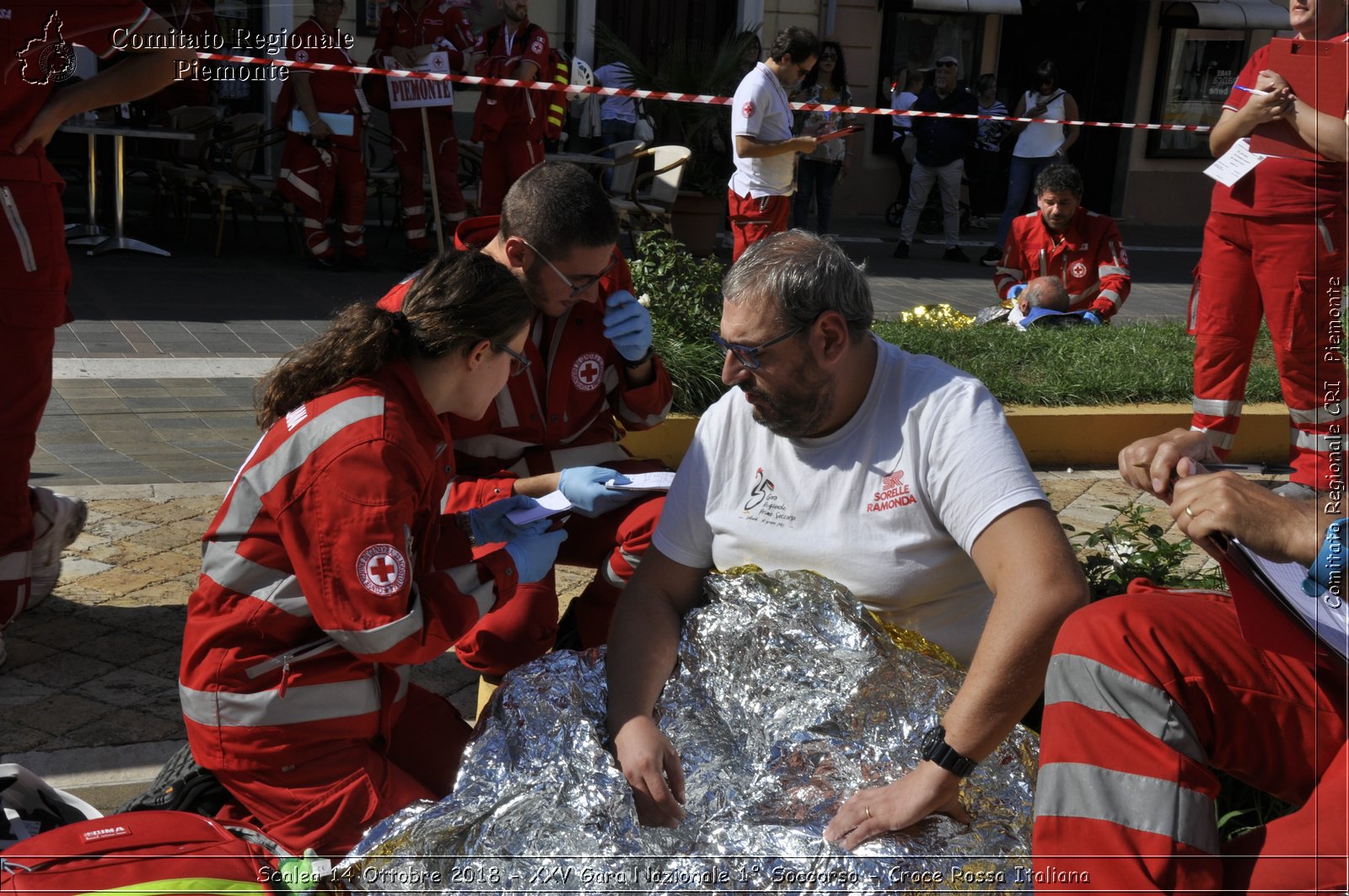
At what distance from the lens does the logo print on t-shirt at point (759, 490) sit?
2656 mm

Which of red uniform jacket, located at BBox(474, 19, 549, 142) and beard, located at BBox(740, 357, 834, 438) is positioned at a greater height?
red uniform jacket, located at BBox(474, 19, 549, 142)

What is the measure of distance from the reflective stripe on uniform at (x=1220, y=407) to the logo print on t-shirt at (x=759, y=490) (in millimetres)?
3373

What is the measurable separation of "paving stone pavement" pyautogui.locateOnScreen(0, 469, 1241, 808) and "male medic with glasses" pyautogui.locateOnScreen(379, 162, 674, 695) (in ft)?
1.40

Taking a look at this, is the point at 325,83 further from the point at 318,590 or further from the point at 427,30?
the point at 318,590

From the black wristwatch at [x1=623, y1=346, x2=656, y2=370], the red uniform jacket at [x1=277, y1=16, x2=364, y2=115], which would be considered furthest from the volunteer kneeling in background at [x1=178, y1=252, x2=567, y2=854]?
the red uniform jacket at [x1=277, y1=16, x2=364, y2=115]

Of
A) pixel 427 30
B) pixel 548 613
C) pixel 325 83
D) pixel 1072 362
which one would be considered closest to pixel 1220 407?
pixel 1072 362

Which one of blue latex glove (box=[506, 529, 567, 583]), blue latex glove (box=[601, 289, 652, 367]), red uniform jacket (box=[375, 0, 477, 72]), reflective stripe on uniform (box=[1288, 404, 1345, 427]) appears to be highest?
red uniform jacket (box=[375, 0, 477, 72])

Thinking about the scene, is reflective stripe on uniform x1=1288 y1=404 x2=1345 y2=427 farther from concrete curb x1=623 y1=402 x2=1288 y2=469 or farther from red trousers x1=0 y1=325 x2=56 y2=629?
red trousers x1=0 y1=325 x2=56 y2=629

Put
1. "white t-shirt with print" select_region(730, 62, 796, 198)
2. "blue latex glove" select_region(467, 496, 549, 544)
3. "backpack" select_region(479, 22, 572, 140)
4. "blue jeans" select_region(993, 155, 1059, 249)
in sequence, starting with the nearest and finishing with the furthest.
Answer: "blue latex glove" select_region(467, 496, 549, 544)
"white t-shirt with print" select_region(730, 62, 796, 198)
"backpack" select_region(479, 22, 572, 140)
"blue jeans" select_region(993, 155, 1059, 249)

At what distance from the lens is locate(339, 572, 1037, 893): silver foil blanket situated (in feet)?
7.07

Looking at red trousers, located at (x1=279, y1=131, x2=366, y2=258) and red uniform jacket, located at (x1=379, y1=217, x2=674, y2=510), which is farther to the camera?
red trousers, located at (x1=279, y1=131, x2=366, y2=258)

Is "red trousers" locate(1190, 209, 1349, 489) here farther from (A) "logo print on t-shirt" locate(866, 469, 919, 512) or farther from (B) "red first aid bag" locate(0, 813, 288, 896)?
(B) "red first aid bag" locate(0, 813, 288, 896)

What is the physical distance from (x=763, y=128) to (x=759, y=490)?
5.75m

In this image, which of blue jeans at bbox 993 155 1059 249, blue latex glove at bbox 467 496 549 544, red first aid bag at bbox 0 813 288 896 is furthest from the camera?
blue jeans at bbox 993 155 1059 249
